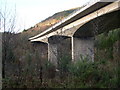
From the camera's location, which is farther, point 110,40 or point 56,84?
point 110,40

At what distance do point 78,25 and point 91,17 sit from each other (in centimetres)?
335

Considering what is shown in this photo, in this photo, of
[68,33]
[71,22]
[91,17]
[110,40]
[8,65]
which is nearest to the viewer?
[8,65]

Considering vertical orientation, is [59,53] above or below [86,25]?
below

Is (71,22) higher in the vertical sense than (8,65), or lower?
higher

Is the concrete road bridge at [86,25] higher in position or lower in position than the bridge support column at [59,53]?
higher

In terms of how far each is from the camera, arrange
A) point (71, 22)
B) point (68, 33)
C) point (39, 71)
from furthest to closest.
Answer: point (68, 33) < point (71, 22) < point (39, 71)

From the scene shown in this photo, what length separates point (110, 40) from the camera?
14609mm

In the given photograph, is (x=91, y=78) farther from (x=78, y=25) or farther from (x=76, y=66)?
(x=78, y=25)

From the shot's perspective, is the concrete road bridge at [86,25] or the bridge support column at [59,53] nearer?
the bridge support column at [59,53]

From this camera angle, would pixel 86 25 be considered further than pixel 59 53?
Yes

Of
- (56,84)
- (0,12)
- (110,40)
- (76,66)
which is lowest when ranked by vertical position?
(56,84)

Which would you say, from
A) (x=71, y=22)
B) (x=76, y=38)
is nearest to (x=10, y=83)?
(x=71, y=22)

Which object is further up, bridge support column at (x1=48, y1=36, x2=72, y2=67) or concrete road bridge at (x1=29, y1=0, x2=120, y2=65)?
concrete road bridge at (x1=29, y1=0, x2=120, y2=65)

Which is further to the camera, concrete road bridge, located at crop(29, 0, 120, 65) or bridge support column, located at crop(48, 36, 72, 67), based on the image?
concrete road bridge, located at crop(29, 0, 120, 65)
